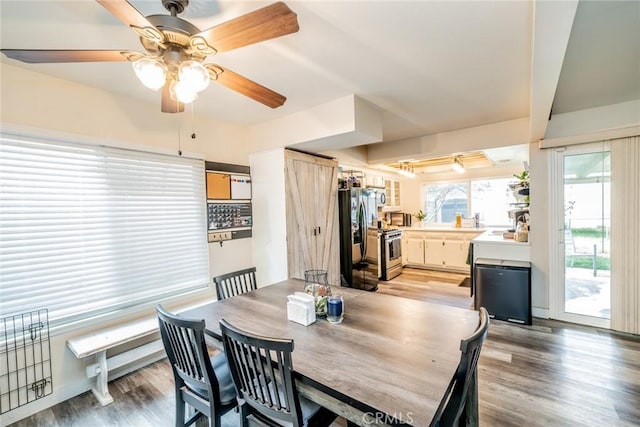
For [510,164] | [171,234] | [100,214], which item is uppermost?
[510,164]

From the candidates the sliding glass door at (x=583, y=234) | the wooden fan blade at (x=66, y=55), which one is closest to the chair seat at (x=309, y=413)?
the wooden fan blade at (x=66, y=55)

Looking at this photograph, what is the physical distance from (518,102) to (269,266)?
11.2 feet

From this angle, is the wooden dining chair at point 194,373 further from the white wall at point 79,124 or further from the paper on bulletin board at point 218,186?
the paper on bulletin board at point 218,186

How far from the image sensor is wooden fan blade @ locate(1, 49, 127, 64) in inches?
53.3

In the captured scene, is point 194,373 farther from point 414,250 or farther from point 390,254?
point 414,250

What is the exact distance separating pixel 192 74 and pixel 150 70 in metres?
0.19

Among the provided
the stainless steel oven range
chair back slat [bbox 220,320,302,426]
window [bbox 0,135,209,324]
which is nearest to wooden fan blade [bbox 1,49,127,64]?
window [bbox 0,135,209,324]

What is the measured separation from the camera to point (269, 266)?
11.5ft

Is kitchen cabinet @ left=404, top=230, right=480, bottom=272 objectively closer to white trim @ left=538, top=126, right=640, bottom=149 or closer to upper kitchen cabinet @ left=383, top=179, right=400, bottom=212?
upper kitchen cabinet @ left=383, top=179, right=400, bottom=212

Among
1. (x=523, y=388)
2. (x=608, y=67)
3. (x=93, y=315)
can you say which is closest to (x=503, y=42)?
(x=608, y=67)

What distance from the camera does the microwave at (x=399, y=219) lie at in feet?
21.7

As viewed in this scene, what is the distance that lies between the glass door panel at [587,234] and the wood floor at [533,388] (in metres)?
0.38

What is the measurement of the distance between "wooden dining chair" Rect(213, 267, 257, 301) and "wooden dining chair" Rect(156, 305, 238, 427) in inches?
28.2

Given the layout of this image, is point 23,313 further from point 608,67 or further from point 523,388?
point 608,67
